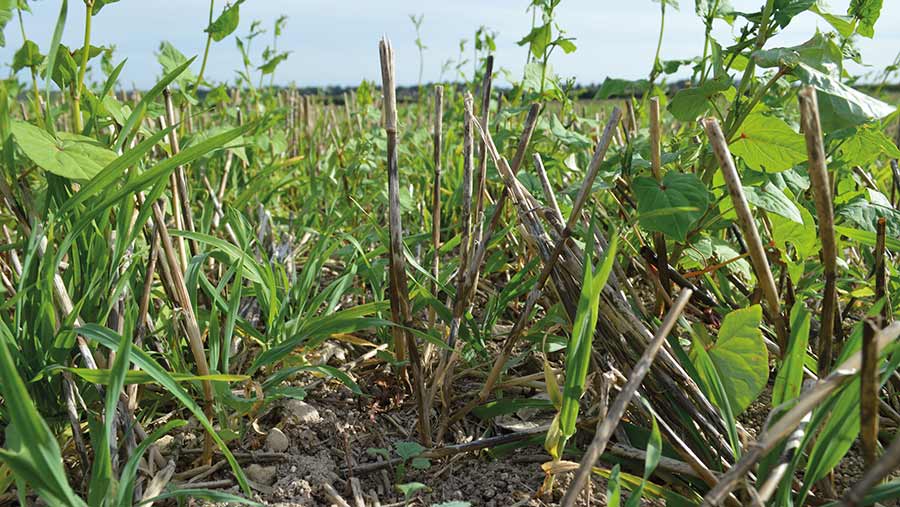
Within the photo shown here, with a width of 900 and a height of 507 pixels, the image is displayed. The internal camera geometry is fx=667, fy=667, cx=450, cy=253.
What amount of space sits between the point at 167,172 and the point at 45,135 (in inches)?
5.9

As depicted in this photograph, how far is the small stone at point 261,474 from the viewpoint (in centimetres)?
89

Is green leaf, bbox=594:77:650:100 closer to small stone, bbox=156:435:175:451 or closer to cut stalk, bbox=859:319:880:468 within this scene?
cut stalk, bbox=859:319:880:468

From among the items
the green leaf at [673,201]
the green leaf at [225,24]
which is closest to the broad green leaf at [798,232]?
the green leaf at [673,201]

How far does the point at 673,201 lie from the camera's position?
814 millimetres

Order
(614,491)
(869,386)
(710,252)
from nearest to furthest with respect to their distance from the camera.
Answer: (869,386) → (614,491) → (710,252)

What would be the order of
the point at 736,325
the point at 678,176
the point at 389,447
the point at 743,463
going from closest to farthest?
1. the point at 743,463
2. the point at 736,325
3. the point at 678,176
4. the point at 389,447

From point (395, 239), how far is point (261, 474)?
1.18ft

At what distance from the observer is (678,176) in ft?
2.76

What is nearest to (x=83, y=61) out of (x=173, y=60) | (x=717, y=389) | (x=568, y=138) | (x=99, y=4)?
(x=99, y=4)

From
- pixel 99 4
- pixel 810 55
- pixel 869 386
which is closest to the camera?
pixel 869 386

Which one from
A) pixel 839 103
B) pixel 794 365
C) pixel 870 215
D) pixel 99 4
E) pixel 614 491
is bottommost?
pixel 614 491

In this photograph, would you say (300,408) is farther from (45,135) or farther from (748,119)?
(748,119)

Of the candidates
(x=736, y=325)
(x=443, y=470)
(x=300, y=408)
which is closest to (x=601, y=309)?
(x=736, y=325)

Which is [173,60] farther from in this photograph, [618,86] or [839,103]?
[839,103]
